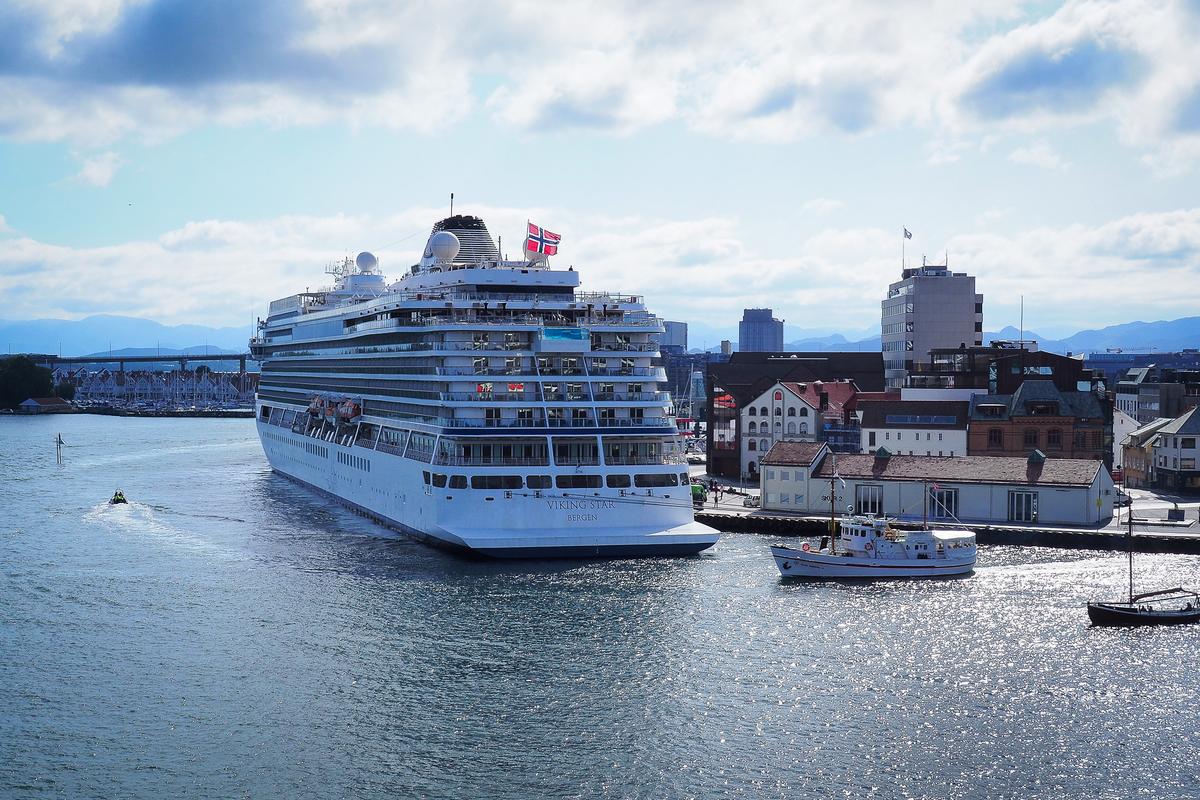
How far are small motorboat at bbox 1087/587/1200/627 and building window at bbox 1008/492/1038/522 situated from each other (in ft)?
58.6

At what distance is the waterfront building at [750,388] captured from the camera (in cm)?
8862

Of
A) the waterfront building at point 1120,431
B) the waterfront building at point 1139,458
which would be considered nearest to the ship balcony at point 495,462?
the waterfront building at point 1139,458

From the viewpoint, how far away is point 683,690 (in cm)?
3728

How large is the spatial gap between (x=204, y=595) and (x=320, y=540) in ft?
44.6

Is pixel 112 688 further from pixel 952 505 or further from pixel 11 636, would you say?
pixel 952 505

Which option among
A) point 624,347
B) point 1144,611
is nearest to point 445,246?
point 624,347

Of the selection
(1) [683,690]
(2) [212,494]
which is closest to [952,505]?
(1) [683,690]

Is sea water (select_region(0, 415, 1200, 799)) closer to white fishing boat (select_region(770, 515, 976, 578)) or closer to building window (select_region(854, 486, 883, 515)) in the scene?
white fishing boat (select_region(770, 515, 976, 578))

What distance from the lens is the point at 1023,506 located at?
219ft

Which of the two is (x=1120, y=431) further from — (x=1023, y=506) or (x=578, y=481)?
(x=578, y=481)

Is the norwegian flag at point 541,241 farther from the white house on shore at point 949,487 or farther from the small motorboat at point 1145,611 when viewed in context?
the small motorboat at point 1145,611

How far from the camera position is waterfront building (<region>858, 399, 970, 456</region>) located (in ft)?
263

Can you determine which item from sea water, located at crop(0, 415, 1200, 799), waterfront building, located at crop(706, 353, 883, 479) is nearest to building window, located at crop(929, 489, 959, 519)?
sea water, located at crop(0, 415, 1200, 799)

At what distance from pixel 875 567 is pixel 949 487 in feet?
50.6
